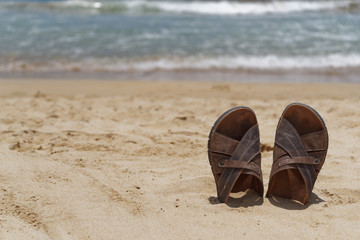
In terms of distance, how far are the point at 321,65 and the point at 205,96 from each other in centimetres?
252

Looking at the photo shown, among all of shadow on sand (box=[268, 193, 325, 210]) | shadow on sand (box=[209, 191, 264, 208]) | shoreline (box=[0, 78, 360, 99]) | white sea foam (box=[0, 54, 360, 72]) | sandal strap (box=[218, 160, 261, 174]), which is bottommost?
shoreline (box=[0, 78, 360, 99])

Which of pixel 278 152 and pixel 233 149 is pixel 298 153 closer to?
pixel 278 152

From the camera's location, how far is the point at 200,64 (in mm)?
6258

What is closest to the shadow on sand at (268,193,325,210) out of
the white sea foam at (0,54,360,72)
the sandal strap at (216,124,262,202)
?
the sandal strap at (216,124,262,202)

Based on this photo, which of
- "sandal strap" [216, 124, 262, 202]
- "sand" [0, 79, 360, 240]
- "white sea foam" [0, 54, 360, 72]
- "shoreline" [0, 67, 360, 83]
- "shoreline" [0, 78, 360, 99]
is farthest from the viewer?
"white sea foam" [0, 54, 360, 72]

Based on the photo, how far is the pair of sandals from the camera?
227 centimetres

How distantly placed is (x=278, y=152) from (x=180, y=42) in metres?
5.40

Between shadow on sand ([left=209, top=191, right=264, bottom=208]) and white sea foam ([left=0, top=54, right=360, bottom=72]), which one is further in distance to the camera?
white sea foam ([left=0, top=54, right=360, bottom=72])

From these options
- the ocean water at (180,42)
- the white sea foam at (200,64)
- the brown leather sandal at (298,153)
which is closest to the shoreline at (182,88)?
the ocean water at (180,42)

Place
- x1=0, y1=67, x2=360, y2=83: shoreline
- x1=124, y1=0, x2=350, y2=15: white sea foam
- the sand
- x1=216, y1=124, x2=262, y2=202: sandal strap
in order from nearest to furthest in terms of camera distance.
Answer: the sand < x1=216, y1=124, x2=262, y2=202: sandal strap < x1=0, y1=67, x2=360, y2=83: shoreline < x1=124, y1=0, x2=350, y2=15: white sea foam

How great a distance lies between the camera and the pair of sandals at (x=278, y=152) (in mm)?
2270

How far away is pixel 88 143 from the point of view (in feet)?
10.5

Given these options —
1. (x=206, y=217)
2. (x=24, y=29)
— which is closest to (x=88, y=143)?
(x=206, y=217)

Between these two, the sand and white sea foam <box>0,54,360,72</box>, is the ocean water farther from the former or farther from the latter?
the sand
